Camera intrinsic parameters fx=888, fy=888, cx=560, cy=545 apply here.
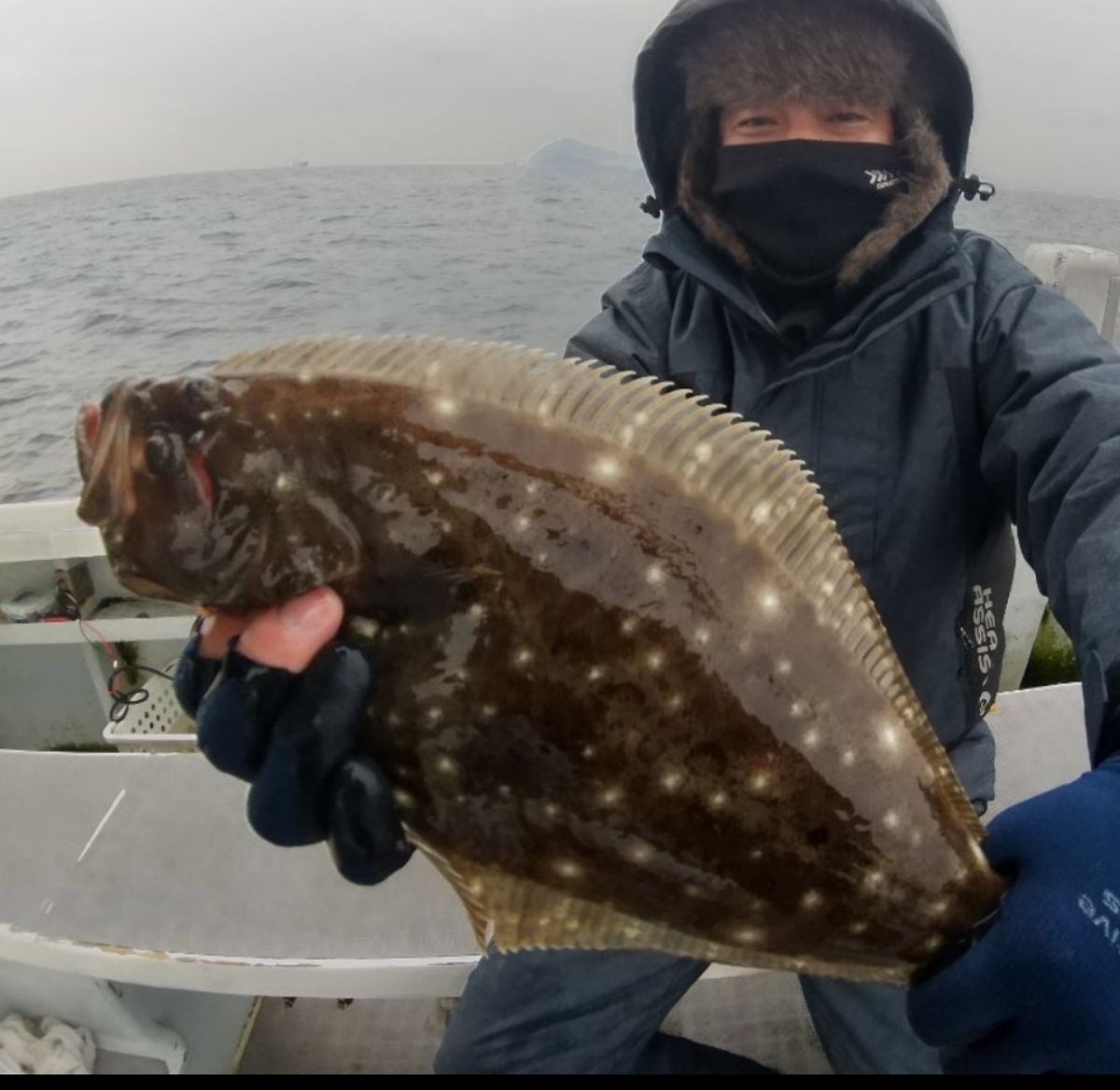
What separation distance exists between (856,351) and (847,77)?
0.84m

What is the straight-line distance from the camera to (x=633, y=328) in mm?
2883

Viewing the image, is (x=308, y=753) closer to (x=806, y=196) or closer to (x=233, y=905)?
(x=233, y=905)

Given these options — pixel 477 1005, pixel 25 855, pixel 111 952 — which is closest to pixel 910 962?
pixel 477 1005

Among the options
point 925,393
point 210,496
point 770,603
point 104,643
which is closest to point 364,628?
point 210,496

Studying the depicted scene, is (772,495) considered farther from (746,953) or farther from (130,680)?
(130,680)

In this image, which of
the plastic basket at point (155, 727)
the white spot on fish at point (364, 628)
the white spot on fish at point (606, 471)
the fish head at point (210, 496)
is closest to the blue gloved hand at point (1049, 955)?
the white spot on fish at point (606, 471)

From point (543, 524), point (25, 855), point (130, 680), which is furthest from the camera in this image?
point (130, 680)

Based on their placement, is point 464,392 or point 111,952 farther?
point 111,952

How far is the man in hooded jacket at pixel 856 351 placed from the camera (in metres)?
2.49

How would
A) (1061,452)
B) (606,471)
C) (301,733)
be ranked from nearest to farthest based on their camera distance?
1. (606,471)
2. (301,733)
3. (1061,452)

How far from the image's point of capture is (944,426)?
253cm

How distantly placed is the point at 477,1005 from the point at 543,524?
1.67 m

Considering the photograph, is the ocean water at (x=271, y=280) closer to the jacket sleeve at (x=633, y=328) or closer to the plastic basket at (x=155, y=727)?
the plastic basket at (x=155, y=727)

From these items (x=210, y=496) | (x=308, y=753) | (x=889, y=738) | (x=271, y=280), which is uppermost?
(x=210, y=496)
